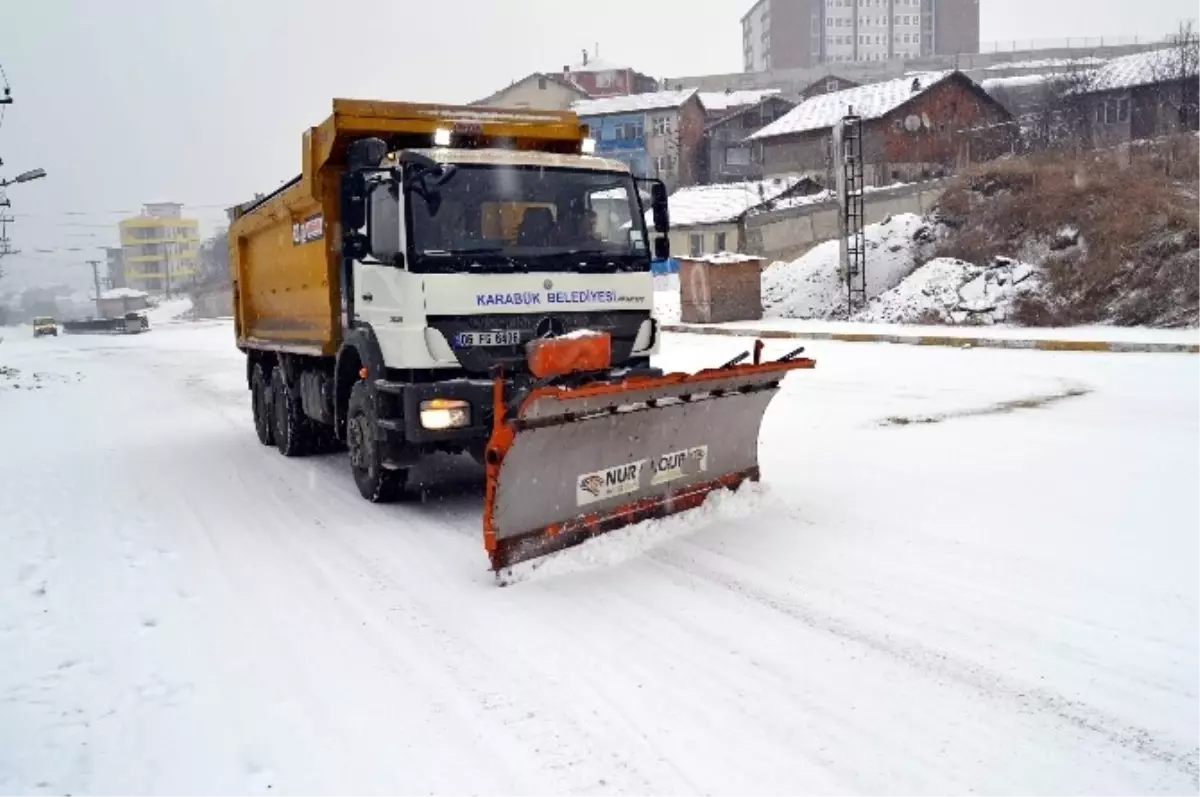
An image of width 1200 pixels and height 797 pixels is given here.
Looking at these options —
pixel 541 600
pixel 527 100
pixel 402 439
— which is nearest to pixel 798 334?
pixel 402 439

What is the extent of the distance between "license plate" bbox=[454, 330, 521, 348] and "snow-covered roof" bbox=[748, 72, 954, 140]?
40797 millimetres

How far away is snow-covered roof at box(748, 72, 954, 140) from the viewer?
145 feet

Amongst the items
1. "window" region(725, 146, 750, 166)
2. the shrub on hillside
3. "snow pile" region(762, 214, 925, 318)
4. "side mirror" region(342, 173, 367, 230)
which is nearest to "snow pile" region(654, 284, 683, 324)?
"snow pile" region(762, 214, 925, 318)

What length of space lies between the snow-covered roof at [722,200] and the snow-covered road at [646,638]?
34.1 metres

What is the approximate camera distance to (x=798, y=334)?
1912 centimetres

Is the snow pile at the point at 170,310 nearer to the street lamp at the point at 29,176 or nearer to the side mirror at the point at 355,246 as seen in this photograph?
the street lamp at the point at 29,176

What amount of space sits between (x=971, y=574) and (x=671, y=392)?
1.98m

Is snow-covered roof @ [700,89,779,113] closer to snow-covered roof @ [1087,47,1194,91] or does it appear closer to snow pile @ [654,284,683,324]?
snow-covered roof @ [1087,47,1194,91]

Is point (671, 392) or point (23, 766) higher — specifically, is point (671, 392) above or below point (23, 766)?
above

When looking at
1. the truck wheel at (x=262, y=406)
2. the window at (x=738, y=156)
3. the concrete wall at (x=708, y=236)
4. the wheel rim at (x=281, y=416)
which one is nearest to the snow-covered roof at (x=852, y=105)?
the window at (x=738, y=156)

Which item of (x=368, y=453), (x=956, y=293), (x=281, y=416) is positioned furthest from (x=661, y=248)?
(x=956, y=293)

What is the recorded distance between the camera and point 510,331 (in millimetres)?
6297

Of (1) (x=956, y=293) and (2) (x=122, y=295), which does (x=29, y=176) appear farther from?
(2) (x=122, y=295)

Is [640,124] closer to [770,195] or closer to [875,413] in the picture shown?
[770,195]
